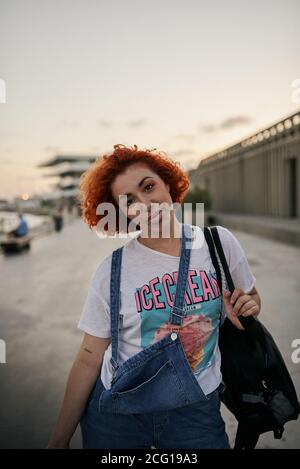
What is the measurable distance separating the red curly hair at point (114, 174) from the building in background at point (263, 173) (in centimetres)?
1423

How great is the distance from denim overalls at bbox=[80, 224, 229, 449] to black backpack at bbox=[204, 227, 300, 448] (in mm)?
101

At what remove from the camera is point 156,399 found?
1341mm

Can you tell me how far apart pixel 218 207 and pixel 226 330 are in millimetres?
25143

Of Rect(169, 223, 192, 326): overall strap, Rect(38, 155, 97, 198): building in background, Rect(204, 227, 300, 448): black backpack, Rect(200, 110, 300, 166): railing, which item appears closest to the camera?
Rect(169, 223, 192, 326): overall strap

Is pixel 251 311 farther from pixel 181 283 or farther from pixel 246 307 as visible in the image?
pixel 181 283

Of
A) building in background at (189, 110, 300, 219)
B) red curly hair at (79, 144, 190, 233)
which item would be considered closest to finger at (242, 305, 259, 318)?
red curly hair at (79, 144, 190, 233)

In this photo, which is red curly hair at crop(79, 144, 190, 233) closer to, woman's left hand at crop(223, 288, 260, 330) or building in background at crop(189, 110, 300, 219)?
woman's left hand at crop(223, 288, 260, 330)

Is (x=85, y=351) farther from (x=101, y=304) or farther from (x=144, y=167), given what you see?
(x=144, y=167)

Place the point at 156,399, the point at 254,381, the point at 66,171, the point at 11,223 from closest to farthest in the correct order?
the point at 156,399 < the point at 254,381 < the point at 11,223 < the point at 66,171

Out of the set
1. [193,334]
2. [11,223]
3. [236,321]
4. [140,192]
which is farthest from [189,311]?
[11,223]

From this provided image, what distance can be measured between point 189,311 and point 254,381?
39cm

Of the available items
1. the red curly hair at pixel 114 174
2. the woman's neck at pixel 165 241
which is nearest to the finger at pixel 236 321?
the woman's neck at pixel 165 241

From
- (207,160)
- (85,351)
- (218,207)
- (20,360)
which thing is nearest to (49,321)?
(20,360)

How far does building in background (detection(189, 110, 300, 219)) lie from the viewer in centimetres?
1600
